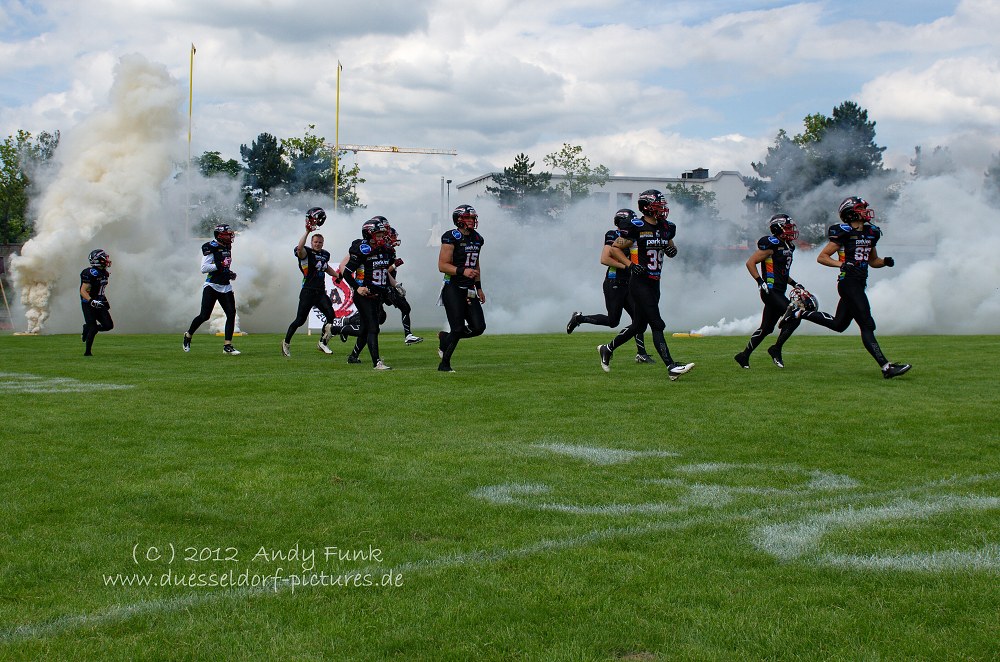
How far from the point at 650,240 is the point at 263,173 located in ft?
150

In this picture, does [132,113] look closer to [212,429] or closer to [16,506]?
[212,429]

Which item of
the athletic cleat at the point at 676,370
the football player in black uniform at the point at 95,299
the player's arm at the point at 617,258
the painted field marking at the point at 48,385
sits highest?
the player's arm at the point at 617,258

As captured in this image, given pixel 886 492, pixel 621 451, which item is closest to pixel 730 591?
pixel 886 492

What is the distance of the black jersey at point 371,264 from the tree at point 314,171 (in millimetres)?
40522

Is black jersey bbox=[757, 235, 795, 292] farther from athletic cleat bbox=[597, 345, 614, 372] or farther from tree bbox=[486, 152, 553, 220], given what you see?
tree bbox=[486, 152, 553, 220]

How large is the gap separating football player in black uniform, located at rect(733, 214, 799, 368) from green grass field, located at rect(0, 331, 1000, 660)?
3173 millimetres

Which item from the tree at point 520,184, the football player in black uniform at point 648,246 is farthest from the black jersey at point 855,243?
the tree at point 520,184

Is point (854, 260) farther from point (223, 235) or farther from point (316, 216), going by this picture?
point (223, 235)

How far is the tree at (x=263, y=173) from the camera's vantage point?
2127 inches

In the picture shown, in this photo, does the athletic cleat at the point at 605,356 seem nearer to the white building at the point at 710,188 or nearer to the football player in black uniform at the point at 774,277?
the football player in black uniform at the point at 774,277

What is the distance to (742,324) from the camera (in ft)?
78.4

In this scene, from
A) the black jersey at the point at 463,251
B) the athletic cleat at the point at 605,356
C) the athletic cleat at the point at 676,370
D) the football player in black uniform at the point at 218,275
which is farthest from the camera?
the football player in black uniform at the point at 218,275

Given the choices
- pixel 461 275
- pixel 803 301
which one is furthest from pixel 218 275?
pixel 803 301

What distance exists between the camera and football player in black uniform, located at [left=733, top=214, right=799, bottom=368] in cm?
1286
